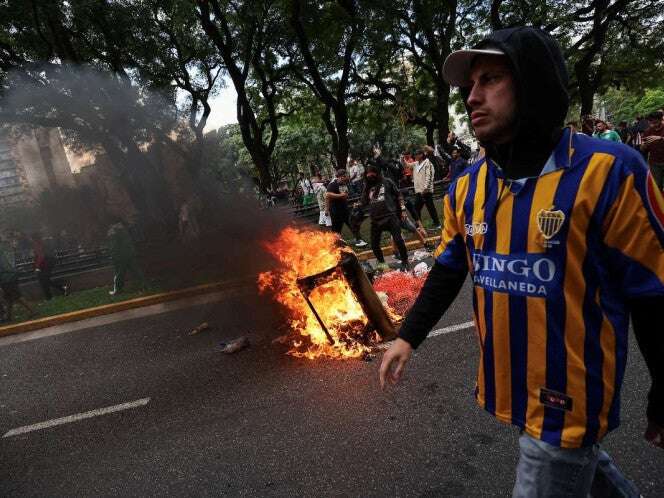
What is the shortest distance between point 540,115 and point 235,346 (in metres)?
4.66

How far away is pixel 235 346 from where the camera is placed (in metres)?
5.39

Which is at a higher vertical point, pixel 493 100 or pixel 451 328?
pixel 493 100

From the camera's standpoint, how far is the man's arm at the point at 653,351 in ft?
4.24

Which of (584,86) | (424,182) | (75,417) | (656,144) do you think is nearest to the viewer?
(75,417)

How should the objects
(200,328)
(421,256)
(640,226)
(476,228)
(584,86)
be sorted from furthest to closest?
(584,86) → (421,256) → (200,328) → (476,228) → (640,226)

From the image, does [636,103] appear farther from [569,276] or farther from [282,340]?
[569,276]

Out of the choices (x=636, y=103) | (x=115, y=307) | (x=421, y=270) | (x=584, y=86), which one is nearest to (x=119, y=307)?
(x=115, y=307)

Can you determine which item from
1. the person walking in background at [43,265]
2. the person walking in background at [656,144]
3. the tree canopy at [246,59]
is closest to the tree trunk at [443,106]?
the tree canopy at [246,59]

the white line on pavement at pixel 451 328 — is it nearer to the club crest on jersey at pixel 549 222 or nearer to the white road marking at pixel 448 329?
the white road marking at pixel 448 329

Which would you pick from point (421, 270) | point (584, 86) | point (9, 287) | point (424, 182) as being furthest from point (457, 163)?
point (584, 86)

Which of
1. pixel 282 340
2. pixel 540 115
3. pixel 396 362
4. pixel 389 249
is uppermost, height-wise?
pixel 540 115

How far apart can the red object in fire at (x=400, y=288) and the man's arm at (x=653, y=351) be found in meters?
4.30

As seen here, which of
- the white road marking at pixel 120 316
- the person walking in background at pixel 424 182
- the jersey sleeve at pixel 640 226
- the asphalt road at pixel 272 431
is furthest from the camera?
the person walking in background at pixel 424 182

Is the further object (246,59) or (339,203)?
(246,59)
